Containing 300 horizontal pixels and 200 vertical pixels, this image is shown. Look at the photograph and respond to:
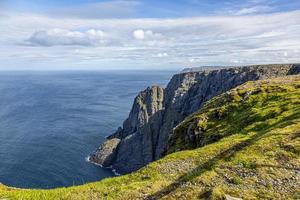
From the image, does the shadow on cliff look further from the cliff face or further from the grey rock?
the grey rock

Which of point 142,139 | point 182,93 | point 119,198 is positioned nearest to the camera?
point 119,198

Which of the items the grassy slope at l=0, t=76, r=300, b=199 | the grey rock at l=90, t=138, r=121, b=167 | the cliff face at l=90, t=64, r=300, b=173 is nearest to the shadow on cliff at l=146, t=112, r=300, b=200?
the grassy slope at l=0, t=76, r=300, b=199

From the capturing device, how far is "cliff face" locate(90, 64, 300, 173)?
15062 centimetres

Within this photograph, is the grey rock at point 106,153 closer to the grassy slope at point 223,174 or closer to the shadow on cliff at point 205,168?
the grassy slope at point 223,174

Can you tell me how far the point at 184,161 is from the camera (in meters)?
34.4

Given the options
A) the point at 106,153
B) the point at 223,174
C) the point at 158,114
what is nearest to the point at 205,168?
the point at 223,174

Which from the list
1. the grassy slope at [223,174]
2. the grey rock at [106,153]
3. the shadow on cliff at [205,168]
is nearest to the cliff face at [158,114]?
the grey rock at [106,153]

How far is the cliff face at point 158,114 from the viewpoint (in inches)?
5930

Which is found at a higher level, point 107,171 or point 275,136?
point 275,136

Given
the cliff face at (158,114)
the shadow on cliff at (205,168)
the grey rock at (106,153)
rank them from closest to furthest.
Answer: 1. the shadow on cliff at (205,168)
2. the cliff face at (158,114)
3. the grey rock at (106,153)

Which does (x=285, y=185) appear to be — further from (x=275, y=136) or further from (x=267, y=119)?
(x=267, y=119)

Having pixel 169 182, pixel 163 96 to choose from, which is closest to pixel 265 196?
pixel 169 182

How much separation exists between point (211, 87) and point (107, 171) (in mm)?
67345

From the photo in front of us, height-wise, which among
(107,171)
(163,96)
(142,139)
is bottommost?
(107,171)
